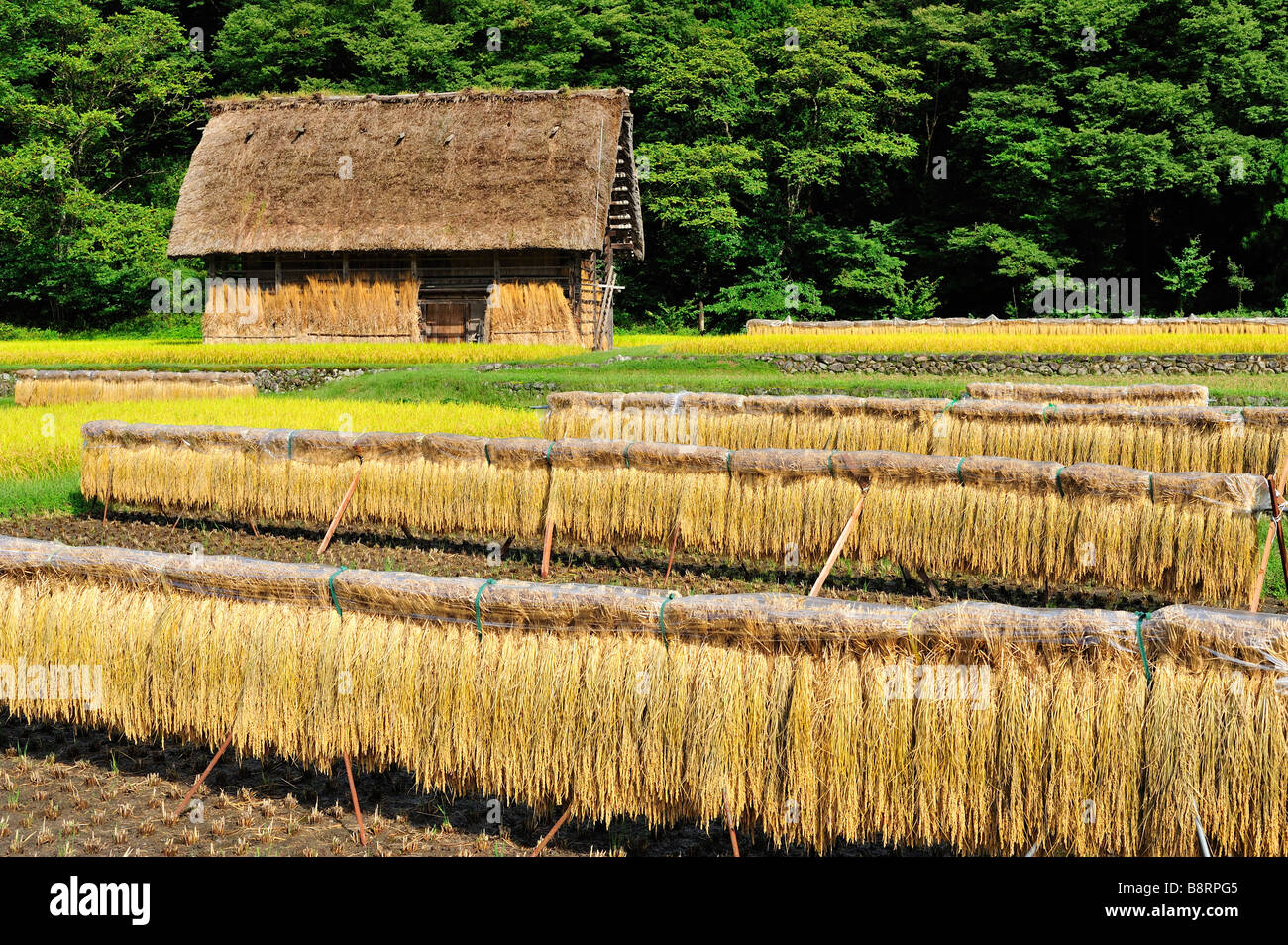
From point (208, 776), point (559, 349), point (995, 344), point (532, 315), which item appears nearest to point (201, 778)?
point (208, 776)

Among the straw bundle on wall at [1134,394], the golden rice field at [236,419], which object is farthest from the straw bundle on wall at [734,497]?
the straw bundle on wall at [1134,394]

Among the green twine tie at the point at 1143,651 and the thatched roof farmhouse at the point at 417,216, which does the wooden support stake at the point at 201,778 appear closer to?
the green twine tie at the point at 1143,651

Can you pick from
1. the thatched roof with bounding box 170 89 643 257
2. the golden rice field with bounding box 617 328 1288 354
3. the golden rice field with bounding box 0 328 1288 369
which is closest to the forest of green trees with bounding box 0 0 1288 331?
the thatched roof with bounding box 170 89 643 257

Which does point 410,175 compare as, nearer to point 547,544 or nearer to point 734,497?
point 547,544

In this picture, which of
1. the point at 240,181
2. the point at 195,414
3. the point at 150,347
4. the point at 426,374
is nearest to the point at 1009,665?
the point at 195,414

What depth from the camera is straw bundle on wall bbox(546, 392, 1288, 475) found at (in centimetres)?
1342

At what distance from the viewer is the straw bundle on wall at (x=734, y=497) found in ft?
31.7

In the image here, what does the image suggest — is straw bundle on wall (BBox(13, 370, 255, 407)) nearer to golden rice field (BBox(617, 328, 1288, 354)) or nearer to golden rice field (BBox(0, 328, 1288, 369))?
golden rice field (BBox(0, 328, 1288, 369))

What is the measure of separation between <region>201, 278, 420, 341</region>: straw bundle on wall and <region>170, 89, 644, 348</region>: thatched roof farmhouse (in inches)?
1.7

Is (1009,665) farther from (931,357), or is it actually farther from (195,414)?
(931,357)

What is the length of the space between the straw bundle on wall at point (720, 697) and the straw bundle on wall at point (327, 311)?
2702 centimetres

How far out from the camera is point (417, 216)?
32.2m

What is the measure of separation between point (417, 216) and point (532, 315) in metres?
4.53

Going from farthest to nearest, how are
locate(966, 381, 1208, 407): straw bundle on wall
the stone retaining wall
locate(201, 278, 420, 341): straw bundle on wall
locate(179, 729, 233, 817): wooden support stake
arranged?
locate(201, 278, 420, 341): straw bundle on wall < the stone retaining wall < locate(966, 381, 1208, 407): straw bundle on wall < locate(179, 729, 233, 817): wooden support stake
